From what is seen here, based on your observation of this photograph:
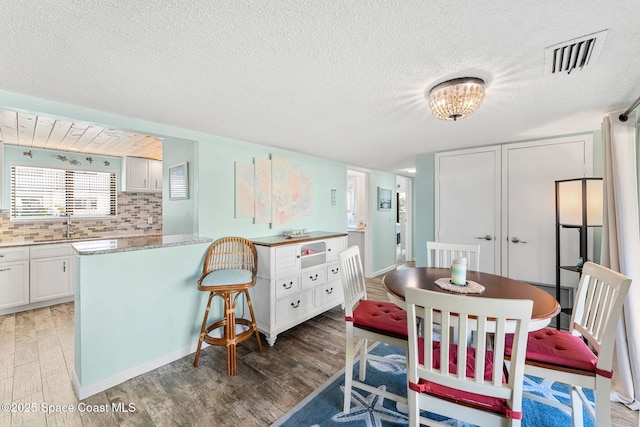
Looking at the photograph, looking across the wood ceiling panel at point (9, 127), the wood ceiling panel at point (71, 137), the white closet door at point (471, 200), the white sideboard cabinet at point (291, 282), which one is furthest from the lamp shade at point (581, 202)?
the wood ceiling panel at point (9, 127)

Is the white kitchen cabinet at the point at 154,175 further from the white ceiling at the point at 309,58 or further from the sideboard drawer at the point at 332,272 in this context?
the sideboard drawer at the point at 332,272

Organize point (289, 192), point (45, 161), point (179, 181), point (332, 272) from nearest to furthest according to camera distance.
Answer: point (179, 181) < point (332, 272) < point (289, 192) < point (45, 161)

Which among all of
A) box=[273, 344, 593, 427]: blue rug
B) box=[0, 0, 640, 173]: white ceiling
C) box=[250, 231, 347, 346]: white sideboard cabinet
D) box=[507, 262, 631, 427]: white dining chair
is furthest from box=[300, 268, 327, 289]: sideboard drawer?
box=[507, 262, 631, 427]: white dining chair

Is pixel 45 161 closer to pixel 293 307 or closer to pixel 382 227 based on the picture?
pixel 293 307

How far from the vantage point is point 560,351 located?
57.1 inches

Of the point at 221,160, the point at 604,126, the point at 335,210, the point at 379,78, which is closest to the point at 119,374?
the point at 221,160

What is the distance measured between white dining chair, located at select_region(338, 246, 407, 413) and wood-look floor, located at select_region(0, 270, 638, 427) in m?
0.43

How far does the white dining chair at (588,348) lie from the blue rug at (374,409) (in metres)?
0.24

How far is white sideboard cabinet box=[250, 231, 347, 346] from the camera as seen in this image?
2.69 m

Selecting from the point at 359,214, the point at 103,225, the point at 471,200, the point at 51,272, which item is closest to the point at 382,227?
the point at 359,214

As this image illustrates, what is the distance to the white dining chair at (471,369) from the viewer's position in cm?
108

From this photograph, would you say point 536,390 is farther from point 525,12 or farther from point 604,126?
point 525,12

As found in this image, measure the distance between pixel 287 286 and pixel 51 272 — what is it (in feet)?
11.2

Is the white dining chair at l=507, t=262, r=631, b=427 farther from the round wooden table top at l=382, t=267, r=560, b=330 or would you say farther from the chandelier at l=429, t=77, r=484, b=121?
the chandelier at l=429, t=77, r=484, b=121
